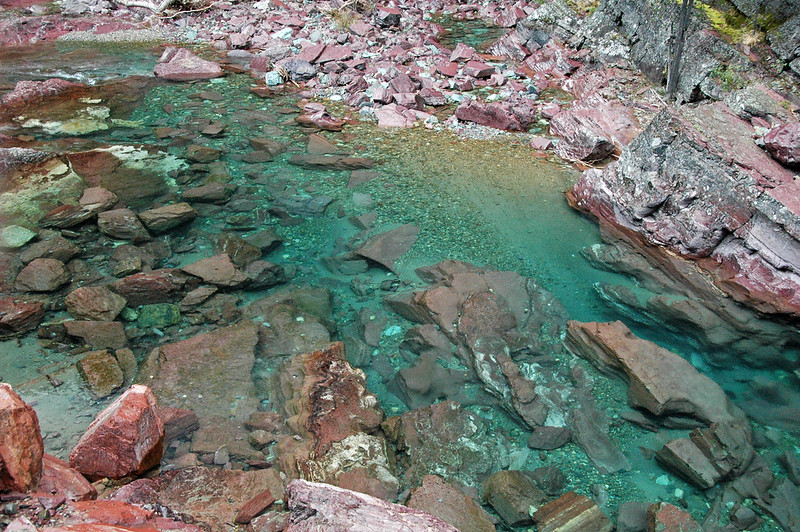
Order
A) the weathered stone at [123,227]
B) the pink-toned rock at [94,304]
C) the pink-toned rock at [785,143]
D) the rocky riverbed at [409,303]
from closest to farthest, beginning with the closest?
the rocky riverbed at [409,303] < the pink-toned rock at [94,304] < the pink-toned rock at [785,143] < the weathered stone at [123,227]

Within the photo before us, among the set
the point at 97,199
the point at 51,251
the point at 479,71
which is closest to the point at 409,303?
the point at 51,251

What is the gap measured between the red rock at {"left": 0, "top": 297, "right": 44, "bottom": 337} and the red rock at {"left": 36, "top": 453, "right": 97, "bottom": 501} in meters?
1.75

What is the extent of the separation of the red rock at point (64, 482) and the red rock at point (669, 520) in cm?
280

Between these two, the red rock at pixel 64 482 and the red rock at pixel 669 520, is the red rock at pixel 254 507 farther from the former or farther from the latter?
the red rock at pixel 669 520

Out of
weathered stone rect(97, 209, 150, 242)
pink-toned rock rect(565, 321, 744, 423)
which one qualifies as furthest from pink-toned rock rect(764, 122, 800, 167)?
weathered stone rect(97, 209, 150, 242)

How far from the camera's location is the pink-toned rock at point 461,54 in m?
9.98

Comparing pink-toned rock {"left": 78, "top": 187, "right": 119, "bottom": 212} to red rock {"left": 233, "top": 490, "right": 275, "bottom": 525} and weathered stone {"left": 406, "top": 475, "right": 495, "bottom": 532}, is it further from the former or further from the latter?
weathered stone {"left": 406, "top": 475, "right": 495, "bottom": 532}

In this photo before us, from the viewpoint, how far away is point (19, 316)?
409 centimetres

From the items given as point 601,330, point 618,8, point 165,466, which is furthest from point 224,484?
point 618,8

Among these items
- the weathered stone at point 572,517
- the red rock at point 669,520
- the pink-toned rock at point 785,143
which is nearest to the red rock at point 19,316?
the weathered stone at point 572,517

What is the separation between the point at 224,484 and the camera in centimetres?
299

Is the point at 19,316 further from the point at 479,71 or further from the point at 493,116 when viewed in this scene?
the point at 479,71

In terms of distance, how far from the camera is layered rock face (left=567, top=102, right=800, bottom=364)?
179 inches

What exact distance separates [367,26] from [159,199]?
271 inches
